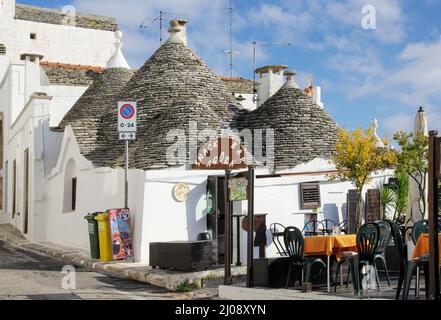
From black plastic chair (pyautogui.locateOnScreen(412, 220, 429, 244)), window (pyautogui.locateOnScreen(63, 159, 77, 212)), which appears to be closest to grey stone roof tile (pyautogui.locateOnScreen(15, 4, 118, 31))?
window (pyautogui.locateOnScreen(63, 159, 77, 212))

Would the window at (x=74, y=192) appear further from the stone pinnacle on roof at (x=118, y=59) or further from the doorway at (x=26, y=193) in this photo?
the stone pinnacle on roof at (x=118, y=59)

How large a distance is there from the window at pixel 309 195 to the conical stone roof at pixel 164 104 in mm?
3592

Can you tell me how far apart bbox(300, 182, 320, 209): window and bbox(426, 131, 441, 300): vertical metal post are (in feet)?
30.3

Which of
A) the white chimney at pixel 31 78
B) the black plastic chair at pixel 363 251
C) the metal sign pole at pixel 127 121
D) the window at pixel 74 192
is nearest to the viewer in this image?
the black plastic chair at pixel 363 251

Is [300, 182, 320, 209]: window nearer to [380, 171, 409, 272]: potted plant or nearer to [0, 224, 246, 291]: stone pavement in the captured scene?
[380, 171, 409, 272]: potted plant

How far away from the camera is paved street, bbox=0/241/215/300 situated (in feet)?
39.7

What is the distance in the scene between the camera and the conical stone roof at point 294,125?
2202cm

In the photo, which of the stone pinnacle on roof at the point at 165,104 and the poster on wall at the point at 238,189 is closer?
the poster on wall at the point at 238,189

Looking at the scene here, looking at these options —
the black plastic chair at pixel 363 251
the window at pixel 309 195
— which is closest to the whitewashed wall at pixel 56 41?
the window at pixel 309 195

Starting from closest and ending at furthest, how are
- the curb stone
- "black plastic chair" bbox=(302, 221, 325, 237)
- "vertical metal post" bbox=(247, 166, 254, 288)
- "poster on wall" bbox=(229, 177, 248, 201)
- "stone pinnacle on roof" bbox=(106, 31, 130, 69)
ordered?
"vertical metal post" bbox=(247, 166, 254, 288), "poster on wall" bbox=(229, 177, 248, 201), the curb stone, "black plastic chair" bbox=(302, 221, 325, 237), "stone pinnacle on roof" bbox=(106, 31, 130, 69)

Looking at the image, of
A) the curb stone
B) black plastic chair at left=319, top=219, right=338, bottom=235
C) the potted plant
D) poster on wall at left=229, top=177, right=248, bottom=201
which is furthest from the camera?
the potted plant
